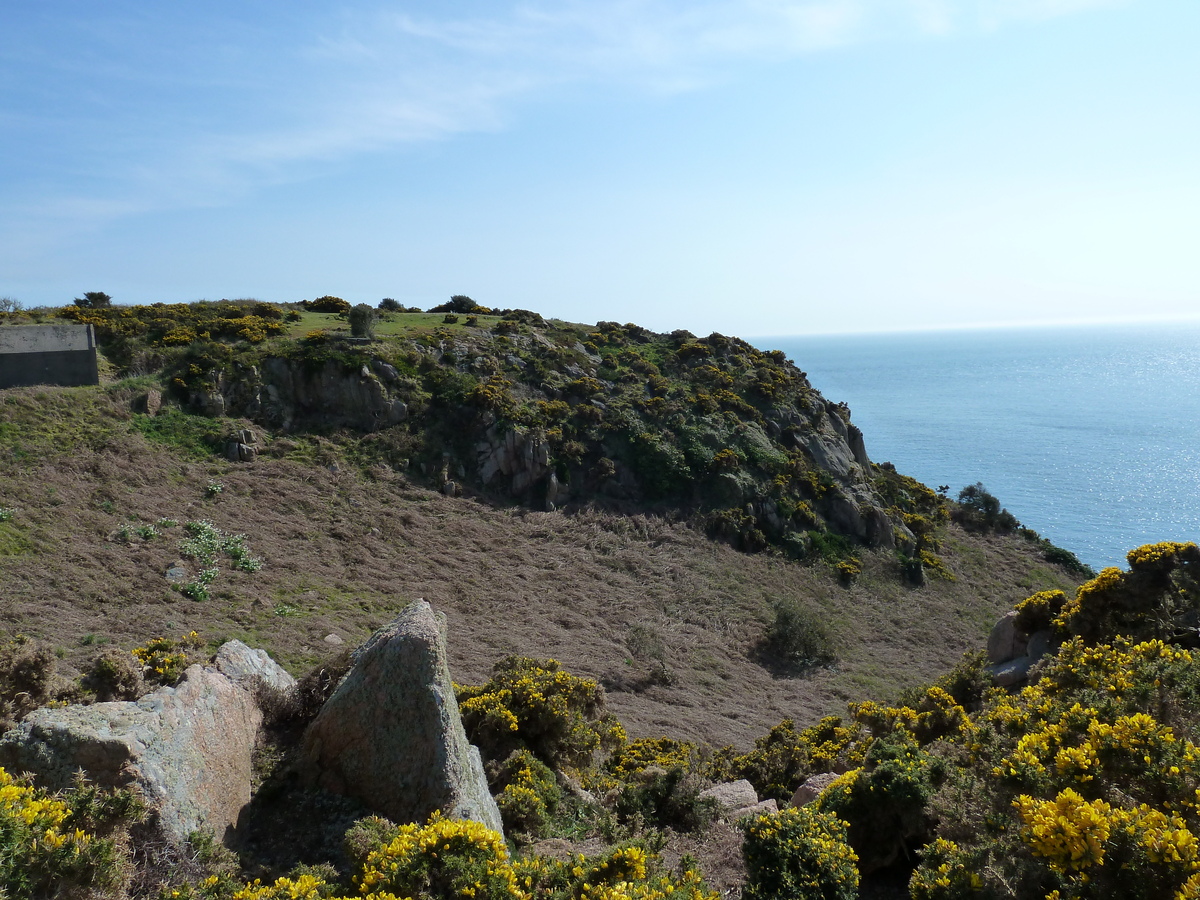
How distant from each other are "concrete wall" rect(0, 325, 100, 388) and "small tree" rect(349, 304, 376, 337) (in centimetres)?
1084

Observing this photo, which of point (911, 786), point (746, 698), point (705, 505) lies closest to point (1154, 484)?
point (705, 505)

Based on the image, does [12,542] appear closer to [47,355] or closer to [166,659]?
[47,355]

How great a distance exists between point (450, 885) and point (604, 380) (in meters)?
33.7

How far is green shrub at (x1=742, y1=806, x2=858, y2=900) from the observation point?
656 cm

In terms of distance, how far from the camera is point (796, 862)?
22.1 feet

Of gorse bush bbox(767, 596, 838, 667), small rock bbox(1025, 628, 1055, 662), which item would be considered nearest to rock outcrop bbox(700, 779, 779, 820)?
small rock bbox(1025, 628, 1055, 662)

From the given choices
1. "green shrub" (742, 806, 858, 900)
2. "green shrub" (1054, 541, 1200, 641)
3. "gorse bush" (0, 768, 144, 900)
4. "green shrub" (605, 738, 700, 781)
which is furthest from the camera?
"green shrub" (605, 738, 700, 781)

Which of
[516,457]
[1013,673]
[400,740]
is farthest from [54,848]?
[516,457]

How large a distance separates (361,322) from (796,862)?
31.8 meters

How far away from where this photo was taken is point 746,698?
2041 centimetres

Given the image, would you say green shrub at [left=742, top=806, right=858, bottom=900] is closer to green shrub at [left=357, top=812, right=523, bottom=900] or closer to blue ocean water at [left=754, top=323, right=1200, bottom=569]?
green shrub at [left=357, top=812, right=523, bottom=900]

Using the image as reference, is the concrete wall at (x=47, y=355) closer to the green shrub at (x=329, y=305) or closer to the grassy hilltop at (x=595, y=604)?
the grassy hilltop at (x=595, y=604)

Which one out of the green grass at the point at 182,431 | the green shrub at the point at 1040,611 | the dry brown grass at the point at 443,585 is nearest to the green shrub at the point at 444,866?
the dry brown grass at the point at 443,585

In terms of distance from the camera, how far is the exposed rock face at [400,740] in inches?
305
